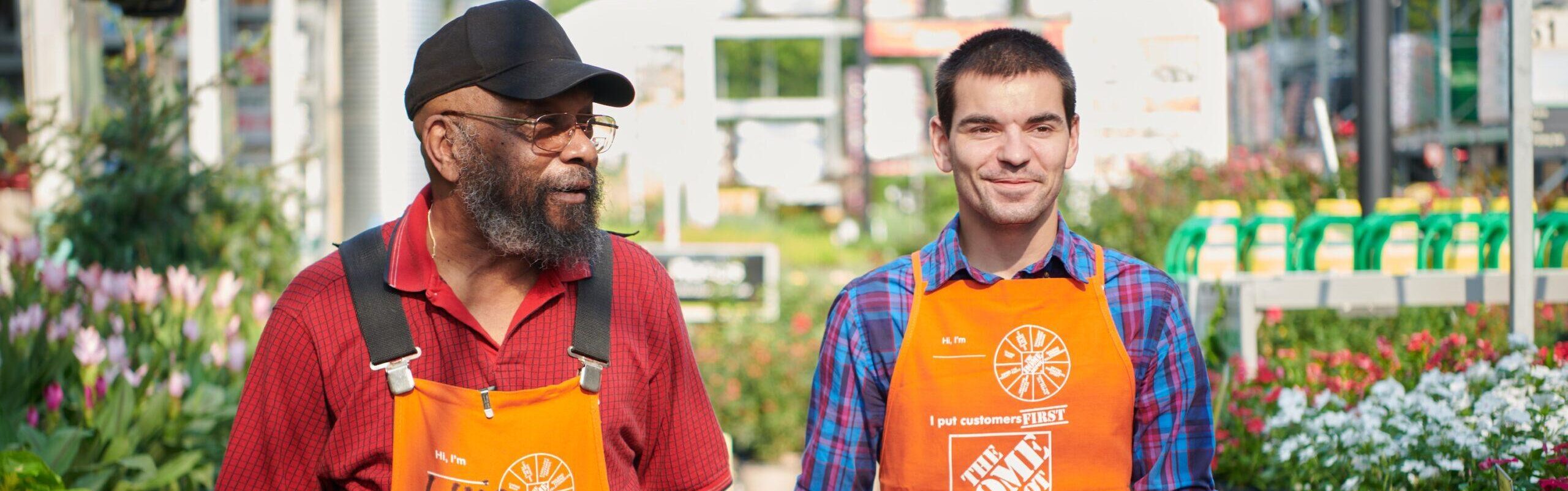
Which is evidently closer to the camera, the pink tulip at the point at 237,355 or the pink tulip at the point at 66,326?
the pink tulip at the point at 66,326

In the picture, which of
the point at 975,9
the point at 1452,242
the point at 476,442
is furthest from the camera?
the point at 975,9

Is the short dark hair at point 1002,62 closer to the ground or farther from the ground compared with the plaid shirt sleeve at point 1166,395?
farther from the ground

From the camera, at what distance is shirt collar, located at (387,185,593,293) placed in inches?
78.7

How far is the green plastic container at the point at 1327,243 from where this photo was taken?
16.3 feet

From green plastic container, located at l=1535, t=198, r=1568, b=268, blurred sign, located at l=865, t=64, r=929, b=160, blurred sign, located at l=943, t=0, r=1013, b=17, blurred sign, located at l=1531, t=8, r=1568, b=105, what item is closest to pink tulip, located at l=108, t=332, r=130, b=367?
green plastic container, located at l=1535, t=198, r=1568, b=268

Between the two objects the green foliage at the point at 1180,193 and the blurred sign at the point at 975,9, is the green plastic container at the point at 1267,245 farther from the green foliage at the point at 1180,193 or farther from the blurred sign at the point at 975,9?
the blurred sign at the point at 975,9

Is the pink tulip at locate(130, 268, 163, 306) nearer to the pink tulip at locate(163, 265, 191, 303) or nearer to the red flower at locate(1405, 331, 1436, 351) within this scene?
the pink tulip at locate(163, 265, 191, 303)

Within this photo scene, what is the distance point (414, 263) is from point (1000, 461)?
95cm

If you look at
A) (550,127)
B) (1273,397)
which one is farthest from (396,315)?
(1273,397)

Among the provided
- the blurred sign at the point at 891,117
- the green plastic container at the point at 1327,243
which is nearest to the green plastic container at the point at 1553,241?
the green plastic container at the point at 1327,243

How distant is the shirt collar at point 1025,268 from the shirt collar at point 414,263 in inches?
23.0

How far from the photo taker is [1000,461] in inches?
84.4

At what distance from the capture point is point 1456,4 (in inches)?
675

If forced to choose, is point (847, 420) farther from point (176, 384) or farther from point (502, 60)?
point (176, 384)
